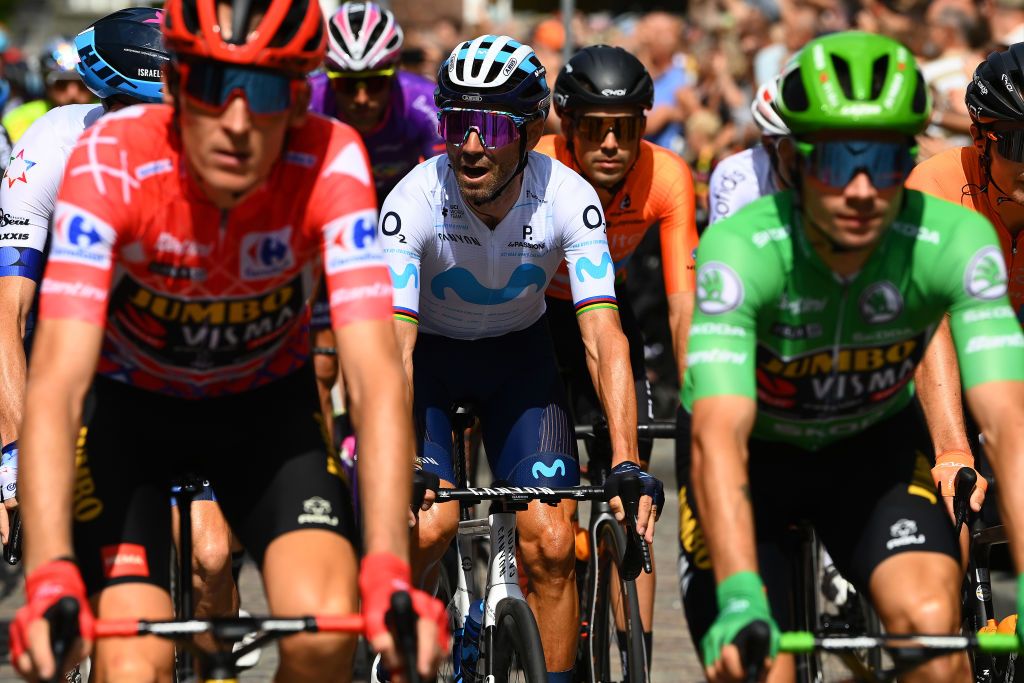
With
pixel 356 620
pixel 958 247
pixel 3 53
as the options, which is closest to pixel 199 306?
pixel 356 620

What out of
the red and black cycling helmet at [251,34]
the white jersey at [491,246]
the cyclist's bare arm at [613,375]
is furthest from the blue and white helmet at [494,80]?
the red and black cycling helmet at [251,34]

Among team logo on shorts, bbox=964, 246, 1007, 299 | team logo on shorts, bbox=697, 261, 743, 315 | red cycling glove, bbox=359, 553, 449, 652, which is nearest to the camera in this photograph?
red cycling glove, bbox=359, 553, 449, 652

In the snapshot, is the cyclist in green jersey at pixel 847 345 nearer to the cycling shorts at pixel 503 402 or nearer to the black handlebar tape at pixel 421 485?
the black handlebar tape at pixel 421 485

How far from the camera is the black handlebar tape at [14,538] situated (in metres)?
5.73

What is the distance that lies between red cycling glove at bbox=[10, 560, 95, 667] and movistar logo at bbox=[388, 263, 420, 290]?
232 cm

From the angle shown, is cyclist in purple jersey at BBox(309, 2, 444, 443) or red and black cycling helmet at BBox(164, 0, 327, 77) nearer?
red and black cycling helmet at BBox(164, 0, 327, 77)

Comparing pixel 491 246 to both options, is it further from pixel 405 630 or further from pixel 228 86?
pixel 405 630

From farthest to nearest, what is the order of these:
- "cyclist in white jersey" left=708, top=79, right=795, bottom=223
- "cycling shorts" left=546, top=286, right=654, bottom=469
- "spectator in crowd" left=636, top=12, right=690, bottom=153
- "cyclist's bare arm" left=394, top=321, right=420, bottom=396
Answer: "spectator in crowd" left=636, top=12, right=690, bottom=153 → "cycling shorts" left=546, top=286, right=654, bottom=469 → "cyclist in white jersey" left=708, top=79, right=795, bottom=223 → "cyclist's bare arm" left=394, top=321, right=420, bottom=396

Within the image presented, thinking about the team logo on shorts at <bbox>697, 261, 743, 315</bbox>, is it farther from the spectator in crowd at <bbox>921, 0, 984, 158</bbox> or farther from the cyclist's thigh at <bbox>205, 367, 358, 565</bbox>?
the spectator in crowd at <bbox>921, 0, 984, 158</bbox>

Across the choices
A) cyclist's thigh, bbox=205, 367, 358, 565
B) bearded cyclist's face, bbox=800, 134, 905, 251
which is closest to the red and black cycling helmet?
cyclist's thigh, bbox=205, 367, 358, 565

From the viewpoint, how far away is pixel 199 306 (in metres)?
4.55

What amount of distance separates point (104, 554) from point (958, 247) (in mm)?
Answer: 2292

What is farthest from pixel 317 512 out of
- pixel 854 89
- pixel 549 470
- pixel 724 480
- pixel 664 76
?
pixel 664 76

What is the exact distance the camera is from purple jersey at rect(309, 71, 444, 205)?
9.49 meters
